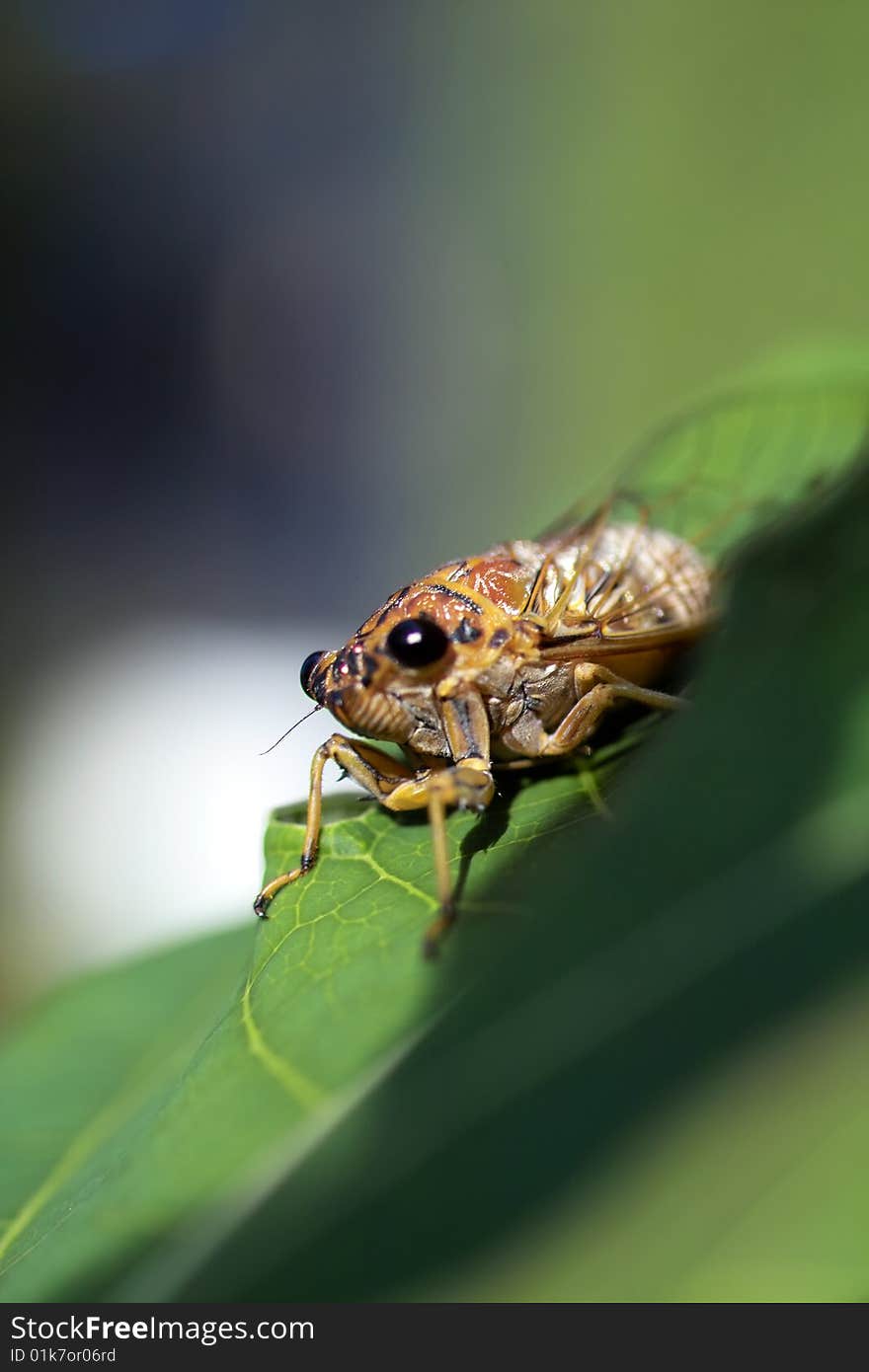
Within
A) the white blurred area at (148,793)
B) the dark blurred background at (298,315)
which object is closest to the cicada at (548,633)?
the white blurred area at (148,793)

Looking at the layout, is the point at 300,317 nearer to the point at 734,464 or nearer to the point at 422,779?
the point at 734,464

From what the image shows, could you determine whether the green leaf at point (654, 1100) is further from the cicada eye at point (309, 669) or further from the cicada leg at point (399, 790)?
the cicada eye at point (309, 669)

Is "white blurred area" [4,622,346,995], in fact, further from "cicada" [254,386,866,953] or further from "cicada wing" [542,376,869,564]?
"cicada" [254,386,866,953]

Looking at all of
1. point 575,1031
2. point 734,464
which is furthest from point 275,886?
point 734,464

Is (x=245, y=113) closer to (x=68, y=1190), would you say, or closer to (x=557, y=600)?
(x=557, y=600)

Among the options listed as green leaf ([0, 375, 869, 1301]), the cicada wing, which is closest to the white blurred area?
the cicada wing

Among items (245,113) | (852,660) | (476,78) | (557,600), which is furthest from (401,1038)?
(245,113)
